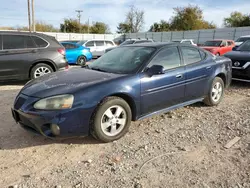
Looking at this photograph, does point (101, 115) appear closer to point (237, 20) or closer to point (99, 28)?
point (237, 20)

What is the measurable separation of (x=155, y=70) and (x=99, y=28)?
61640 millimetres

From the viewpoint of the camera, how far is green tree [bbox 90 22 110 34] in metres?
62.1

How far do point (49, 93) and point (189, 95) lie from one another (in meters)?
2.59

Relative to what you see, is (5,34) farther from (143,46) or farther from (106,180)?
(106,180)

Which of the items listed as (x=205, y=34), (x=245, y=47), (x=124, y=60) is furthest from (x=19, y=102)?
(x=205, y=34)

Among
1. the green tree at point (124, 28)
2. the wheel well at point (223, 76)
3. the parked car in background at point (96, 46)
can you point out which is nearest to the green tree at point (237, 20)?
the green tree at point (124, 28)

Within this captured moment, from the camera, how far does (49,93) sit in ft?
10.2

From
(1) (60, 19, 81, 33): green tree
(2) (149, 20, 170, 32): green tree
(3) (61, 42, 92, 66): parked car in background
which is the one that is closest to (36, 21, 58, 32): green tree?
(1) (60, 19, 81, 33): green tree

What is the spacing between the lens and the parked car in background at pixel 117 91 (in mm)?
3021

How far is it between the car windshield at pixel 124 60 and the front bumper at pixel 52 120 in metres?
1.07

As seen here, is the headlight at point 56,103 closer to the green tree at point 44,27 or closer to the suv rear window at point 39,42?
the suv rear window at point 39,42

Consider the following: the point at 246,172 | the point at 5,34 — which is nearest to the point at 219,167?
the point at 246,172

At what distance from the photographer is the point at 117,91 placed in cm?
333

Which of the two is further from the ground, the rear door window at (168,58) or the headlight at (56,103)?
the rear door window at (168,58)
